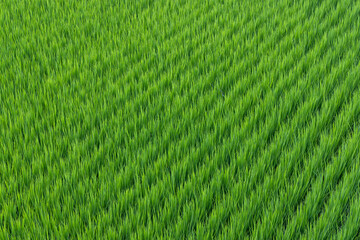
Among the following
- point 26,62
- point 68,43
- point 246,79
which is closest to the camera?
point 246,79

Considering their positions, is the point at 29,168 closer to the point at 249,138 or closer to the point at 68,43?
the point at 249,138

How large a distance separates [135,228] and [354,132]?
99 centimetres

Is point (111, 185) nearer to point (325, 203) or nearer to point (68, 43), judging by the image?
point (325, 203)

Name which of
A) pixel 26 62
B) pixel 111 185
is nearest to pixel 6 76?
pixel 26 62

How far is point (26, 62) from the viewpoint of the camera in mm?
2467

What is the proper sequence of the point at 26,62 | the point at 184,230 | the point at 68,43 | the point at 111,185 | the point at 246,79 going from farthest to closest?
the point at 68,43 < the point at 26,62 < the point at 246,79 < the point at 111,185 < the point at 184,230

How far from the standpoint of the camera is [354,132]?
1.81 m

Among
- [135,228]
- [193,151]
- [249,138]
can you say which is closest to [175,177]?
[193,151]

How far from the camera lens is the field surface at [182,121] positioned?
149 cm

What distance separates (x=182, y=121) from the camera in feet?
6.29

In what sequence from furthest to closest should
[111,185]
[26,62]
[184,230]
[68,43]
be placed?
[68,43] → [26,62] → [111,185] → [184,230]

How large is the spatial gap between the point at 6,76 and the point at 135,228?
1292mm

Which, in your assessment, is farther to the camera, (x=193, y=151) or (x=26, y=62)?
(x=26, y=62)

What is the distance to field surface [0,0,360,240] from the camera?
149cm
